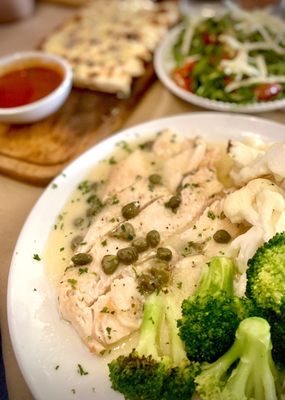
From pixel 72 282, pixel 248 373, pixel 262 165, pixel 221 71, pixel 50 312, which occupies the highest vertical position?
pixel 262 165

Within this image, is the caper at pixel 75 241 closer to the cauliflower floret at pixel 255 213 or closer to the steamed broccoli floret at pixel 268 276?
the cauliflower floret at pixel 255 213

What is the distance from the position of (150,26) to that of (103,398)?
3.13 meters

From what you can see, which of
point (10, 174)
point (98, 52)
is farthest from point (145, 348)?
point (98, 52)

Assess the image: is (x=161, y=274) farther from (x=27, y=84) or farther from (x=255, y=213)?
(x=27, y=84)

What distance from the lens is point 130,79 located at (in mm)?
3633

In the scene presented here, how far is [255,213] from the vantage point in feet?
7.38

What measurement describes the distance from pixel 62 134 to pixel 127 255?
1351 millimetres

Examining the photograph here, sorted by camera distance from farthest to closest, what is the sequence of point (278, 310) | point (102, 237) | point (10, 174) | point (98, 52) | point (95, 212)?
point (98, 52)
point (10, 174)
point (95, 212)
point (102, 237)
point (278, 310)

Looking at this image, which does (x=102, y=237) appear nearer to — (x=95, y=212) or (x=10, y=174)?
(x=95, y=212)

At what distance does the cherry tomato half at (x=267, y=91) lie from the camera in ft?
11.0

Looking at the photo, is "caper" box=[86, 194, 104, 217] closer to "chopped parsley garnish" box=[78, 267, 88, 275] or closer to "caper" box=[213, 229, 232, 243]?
"chopped parsley garnish" box=[78, 267, 88, 275]

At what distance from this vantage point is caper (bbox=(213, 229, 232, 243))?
2320 mm

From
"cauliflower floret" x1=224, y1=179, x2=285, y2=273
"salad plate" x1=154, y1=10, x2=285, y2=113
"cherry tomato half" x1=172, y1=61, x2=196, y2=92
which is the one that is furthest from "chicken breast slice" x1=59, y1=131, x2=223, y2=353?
"cherry tomato half" x1=172, y1=61, x2=196, y2=92

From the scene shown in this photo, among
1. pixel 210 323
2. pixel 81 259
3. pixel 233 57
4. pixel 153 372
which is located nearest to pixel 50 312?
pixel 81 259
